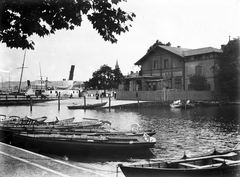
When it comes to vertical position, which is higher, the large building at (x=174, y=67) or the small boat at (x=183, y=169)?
the large building at (x=174, y=67)

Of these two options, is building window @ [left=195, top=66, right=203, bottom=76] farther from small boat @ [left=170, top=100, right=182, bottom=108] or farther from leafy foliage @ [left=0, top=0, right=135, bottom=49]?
leafy foliage @ [left=0, top=0, right=135, bottom=49]

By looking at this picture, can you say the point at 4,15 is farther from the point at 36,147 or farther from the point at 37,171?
the point at 36,147

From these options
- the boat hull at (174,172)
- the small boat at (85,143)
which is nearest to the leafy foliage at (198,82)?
the small boat at (85,143)

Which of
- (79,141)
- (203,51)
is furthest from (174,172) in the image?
(203,51)

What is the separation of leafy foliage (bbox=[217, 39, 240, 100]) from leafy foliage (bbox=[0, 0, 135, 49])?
1713 inches

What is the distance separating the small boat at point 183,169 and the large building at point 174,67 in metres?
43.3

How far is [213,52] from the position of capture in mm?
49125

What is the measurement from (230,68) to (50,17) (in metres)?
44.5

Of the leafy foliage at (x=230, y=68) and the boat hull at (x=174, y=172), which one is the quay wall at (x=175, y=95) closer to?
the leafy foliage at (x=230, y=68)

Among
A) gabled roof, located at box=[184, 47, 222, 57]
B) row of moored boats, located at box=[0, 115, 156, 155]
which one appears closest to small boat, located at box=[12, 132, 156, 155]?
row of moored boats, located at box=[0, 115, 156, 155]

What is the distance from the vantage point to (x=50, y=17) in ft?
23.9

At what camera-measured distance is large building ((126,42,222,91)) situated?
5059cm

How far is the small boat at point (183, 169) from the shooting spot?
8.10 meters

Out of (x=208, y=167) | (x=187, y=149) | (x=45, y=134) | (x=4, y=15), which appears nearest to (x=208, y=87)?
(x=187, y=149)
